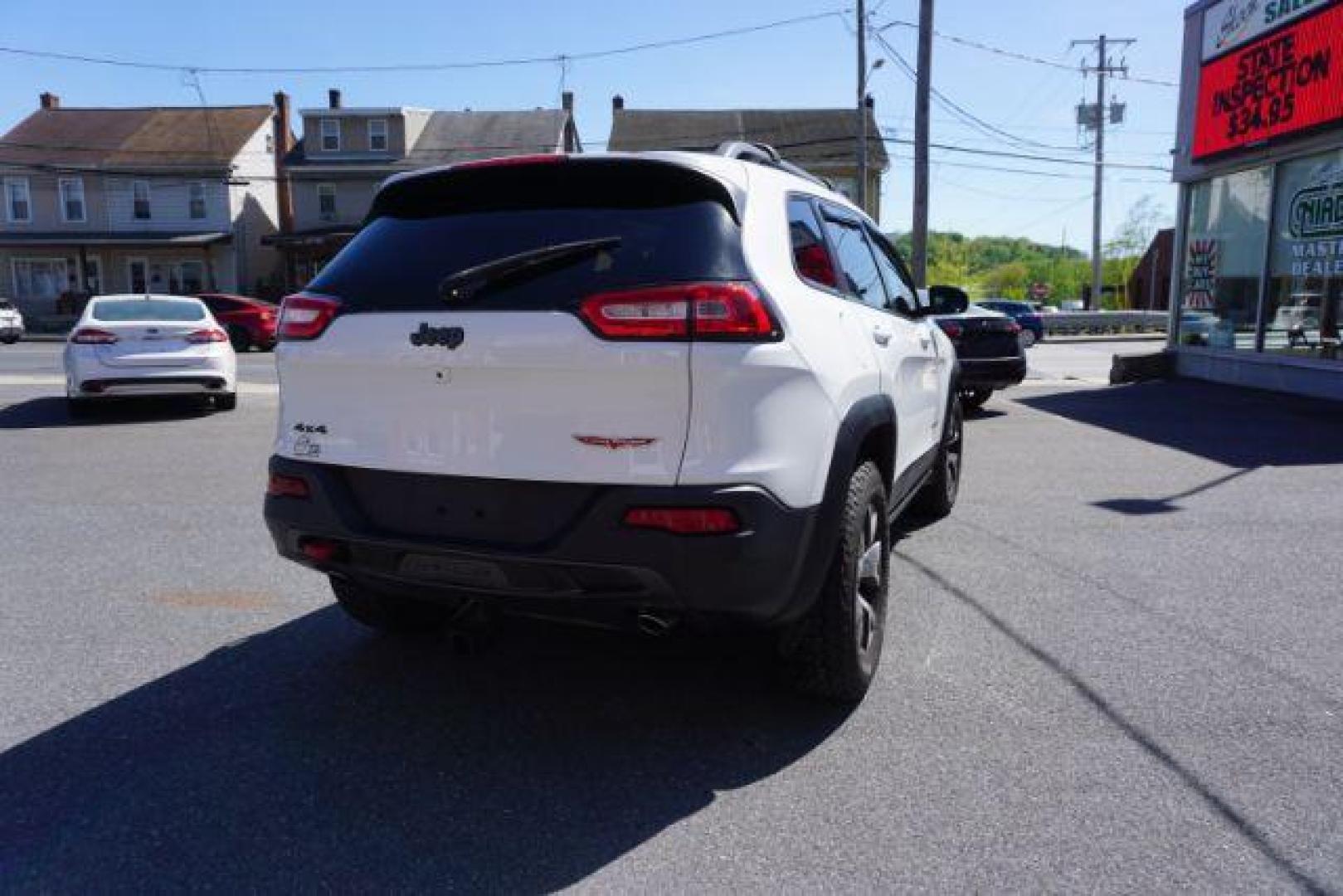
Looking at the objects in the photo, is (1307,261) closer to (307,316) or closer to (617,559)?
(617,559)

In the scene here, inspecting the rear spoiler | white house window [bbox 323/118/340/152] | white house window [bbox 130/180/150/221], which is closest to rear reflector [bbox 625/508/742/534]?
the rear spoiler

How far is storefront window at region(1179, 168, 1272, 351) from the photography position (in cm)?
1521

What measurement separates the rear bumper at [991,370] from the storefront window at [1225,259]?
20.0 ft

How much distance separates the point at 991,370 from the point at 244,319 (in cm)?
2026

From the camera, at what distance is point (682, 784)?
9.96 feet

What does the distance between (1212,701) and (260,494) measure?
633cm

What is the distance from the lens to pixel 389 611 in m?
4.11

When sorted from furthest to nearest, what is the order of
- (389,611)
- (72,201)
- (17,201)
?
(17,201) < (72,201) < (389,611)

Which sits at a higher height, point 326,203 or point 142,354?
point 326,203

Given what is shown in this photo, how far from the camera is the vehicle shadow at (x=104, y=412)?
11.2 metres

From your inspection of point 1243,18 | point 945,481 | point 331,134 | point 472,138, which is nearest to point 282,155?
point 331,134

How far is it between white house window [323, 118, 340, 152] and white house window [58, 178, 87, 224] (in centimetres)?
981

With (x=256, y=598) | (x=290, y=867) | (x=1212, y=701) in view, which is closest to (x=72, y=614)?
(x=256, y=598)

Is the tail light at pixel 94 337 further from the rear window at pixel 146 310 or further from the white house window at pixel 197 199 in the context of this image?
the white house window at pixel 197 199
